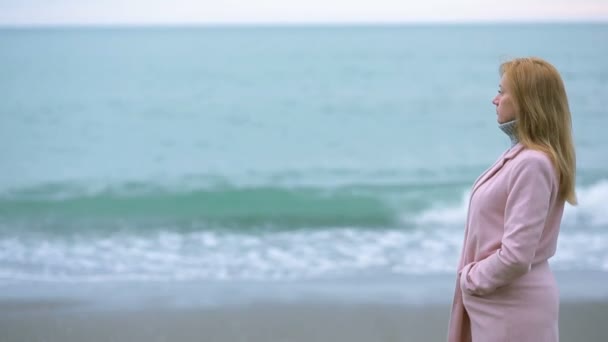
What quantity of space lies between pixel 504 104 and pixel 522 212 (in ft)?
1.21

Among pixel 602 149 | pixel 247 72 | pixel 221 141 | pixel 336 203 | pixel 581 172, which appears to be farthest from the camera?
pixel 247 72

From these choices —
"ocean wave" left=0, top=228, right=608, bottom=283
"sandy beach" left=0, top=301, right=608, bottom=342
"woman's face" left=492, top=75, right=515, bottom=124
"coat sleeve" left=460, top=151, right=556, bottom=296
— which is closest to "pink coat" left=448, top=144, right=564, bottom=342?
"coat sleeve" left=460, top=151, right=556, bottom=296

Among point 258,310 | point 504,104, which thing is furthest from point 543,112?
point 258,310

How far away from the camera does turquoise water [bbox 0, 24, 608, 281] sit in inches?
304

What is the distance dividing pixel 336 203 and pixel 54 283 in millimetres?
5920

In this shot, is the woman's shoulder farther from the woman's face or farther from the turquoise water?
the turquoise water

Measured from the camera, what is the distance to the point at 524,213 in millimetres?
2256

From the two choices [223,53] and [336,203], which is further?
[223,53]

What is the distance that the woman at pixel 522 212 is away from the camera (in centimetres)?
227

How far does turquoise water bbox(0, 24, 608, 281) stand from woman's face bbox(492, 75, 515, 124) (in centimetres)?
456

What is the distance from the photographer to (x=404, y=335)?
510 centimetres

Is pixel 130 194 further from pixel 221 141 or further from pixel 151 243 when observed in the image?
pixel 221 141

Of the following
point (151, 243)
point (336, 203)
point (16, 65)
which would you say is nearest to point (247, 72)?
point (16, 65)

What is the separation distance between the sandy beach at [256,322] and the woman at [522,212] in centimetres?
268
